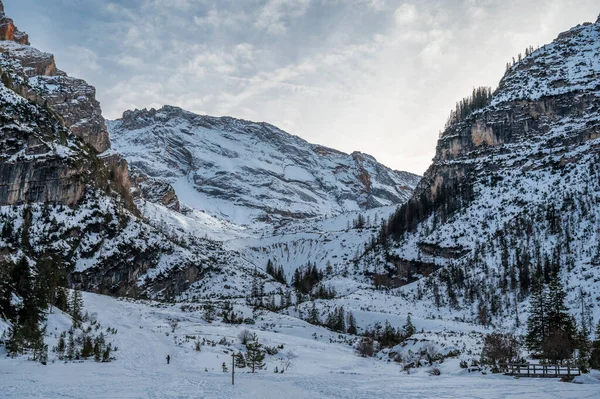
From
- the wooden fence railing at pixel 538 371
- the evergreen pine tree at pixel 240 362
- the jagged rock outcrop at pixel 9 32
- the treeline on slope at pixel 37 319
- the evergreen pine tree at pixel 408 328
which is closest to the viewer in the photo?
the wooden fence railing at pixel 538 371

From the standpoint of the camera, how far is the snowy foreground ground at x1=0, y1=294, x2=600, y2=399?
23.0 meters

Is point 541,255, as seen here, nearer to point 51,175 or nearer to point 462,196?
point 462,196

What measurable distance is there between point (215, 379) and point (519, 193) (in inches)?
4251

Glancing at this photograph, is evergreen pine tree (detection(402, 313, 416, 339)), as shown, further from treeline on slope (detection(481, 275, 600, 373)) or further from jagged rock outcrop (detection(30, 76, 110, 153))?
jagged rock outcrop (detection(30, 76, 110, 153))

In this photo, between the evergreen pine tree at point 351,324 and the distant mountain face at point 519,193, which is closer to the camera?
the evergreen pine tree at point 351,324

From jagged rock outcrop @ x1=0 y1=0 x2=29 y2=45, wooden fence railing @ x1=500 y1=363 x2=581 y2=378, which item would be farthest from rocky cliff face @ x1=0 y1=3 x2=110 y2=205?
wooden fence railing @ x1=500 y1=363 x2=581 y2=378

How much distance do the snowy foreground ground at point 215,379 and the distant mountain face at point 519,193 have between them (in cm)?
4374

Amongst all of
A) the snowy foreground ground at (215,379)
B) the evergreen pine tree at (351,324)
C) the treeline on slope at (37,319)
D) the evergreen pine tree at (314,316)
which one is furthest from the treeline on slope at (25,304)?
the evergreen pine tree at (351,324)

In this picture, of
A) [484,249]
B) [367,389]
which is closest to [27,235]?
[367,389]

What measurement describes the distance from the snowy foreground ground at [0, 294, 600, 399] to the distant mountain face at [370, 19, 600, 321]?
4374cm

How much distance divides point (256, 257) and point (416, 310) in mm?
107645

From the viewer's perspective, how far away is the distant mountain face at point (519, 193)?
285 ft

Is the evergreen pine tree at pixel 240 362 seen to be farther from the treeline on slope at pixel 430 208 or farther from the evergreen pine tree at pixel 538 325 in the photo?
the treeline on slope at pixel 430 208

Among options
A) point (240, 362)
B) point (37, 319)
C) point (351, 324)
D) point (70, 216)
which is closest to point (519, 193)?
point (351, 324)
